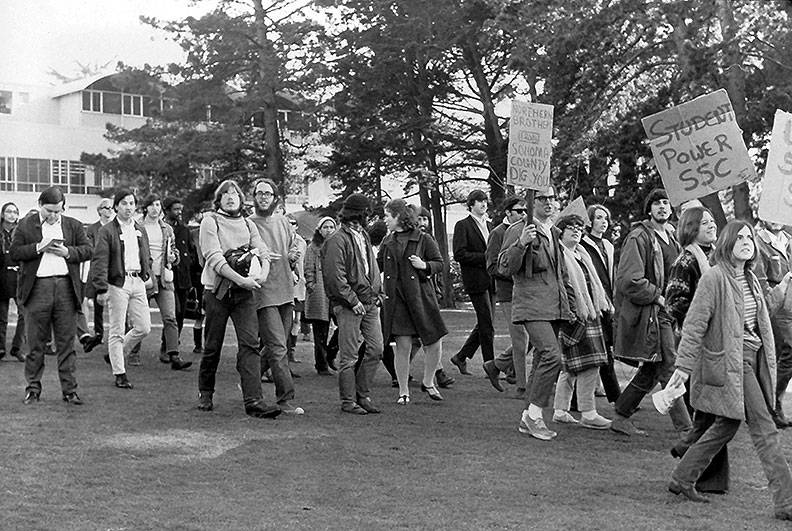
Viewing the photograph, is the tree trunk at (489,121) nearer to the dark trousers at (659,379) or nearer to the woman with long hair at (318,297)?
the woman with long hair at (318,297)

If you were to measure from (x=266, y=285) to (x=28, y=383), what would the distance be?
2457 millimetres

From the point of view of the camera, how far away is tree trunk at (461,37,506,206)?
36.8 m

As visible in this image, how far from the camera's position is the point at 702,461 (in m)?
7.36

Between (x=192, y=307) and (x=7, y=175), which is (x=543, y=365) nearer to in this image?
(x=192, y=307)

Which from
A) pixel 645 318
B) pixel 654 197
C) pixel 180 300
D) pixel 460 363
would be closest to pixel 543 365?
pixel 645 318

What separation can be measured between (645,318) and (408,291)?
2.64m

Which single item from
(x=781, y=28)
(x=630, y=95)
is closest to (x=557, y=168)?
(x=630, y=95)

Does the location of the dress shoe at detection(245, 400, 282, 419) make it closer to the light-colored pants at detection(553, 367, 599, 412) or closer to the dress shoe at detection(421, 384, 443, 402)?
the dress shoe at detection(421, 384, 443, 402)

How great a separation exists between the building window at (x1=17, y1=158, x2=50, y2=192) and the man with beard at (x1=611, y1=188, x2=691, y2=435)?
5599 cm

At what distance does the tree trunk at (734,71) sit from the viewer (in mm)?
23906

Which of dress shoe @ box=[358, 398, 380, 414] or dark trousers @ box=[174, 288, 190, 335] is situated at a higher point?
dark trousers @ box=[174, 288, 190, 335]

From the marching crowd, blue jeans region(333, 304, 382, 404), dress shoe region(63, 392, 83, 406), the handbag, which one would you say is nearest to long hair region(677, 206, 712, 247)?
the marching crowd

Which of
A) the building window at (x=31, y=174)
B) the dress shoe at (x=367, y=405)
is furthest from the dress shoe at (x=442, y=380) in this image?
the building window at (x=31, y=174)

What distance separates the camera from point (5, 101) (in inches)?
2584
